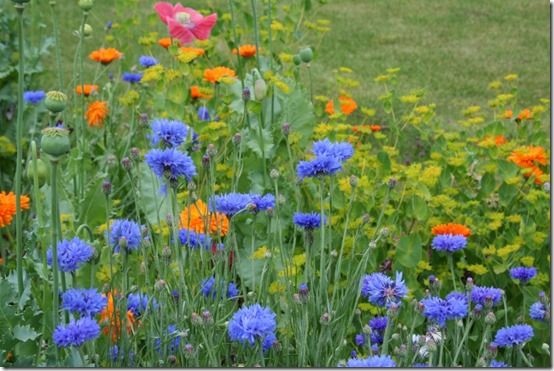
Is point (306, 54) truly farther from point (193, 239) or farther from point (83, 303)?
point (83, 303)

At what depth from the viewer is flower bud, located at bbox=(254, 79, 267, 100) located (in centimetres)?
239

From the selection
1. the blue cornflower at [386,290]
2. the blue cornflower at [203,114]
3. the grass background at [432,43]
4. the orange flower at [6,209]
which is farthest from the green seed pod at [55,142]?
Result: the grass background at [432,43]

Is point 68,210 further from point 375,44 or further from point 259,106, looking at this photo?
point 375,44

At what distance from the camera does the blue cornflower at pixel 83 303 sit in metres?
1.65

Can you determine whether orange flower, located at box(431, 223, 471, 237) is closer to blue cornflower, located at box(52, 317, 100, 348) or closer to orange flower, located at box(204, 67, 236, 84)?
orange flower, located at box(204, 67, 236, 84)

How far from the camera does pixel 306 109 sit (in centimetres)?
261

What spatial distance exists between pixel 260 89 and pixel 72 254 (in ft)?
2.76

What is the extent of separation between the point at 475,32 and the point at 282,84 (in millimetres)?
3509

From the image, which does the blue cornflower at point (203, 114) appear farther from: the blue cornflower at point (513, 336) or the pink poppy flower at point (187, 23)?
the blue cornflower at point (513, 336)

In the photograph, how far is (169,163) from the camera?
5.67 feet

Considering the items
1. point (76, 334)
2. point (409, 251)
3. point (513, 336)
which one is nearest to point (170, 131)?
point (76, 334)

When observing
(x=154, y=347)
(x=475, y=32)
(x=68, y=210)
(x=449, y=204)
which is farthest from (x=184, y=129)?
(x=475, y=32)

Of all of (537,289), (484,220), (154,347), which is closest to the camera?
(154,347)

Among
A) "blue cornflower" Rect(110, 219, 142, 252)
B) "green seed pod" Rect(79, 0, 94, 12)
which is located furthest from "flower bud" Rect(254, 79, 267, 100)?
"blue cornflower" Rect(110, 219, 142, 252)
